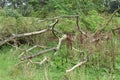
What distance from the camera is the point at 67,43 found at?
4.44 metres

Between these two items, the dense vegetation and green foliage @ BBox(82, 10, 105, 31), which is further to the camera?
green foliage @ BBox(82, 10, 105, 31)

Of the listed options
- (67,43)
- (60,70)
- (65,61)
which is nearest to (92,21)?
(65,61)

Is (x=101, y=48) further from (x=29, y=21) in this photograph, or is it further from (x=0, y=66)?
(x=29, y=21)

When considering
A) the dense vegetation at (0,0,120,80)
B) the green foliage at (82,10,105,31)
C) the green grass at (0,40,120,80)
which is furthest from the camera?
the green foliage at (82,10,105,31)

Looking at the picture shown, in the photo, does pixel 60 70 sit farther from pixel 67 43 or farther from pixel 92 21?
pixel 92 21

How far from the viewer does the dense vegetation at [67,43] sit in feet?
14.3

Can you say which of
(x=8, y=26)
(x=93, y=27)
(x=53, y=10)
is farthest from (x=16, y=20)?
(x=93, y=27)

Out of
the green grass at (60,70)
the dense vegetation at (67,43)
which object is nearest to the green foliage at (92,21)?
the dense vegetation at (67,43)

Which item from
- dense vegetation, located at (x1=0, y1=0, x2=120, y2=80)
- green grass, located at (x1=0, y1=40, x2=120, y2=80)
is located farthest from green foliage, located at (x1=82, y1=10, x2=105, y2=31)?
green grass, located at (x1=0, y1=40, x2=120, y2=80)

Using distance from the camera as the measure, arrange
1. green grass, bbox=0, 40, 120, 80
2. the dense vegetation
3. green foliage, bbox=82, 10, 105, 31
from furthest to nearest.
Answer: green foliage, bbox=82, 10, 105, 31
green grass, bbox=0, 40, 120, 80
the dense vegetation

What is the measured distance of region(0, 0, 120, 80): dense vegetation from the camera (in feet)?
14.3

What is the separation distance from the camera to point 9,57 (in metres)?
6.69

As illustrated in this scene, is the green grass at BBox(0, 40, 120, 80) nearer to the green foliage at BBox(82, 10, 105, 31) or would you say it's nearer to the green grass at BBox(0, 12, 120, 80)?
the green grass at BBox(0, 12, 120, 80)

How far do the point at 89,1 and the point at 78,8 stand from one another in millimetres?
648
